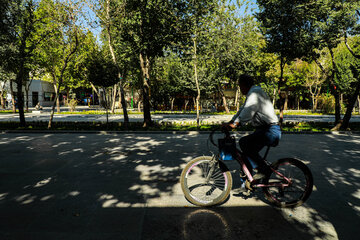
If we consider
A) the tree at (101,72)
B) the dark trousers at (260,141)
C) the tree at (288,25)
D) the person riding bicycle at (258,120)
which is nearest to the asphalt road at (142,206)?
the dark trousers at (260,141)

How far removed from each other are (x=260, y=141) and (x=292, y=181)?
0.83 m

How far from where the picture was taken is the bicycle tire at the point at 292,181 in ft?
11.1

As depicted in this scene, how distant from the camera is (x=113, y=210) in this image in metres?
3.38

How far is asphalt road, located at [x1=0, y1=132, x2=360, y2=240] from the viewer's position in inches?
112

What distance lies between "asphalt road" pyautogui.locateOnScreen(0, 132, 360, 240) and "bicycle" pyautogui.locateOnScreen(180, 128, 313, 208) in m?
0.16

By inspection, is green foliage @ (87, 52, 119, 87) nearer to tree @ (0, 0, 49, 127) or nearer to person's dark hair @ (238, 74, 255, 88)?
tree @ (0, 0, 49, 127)

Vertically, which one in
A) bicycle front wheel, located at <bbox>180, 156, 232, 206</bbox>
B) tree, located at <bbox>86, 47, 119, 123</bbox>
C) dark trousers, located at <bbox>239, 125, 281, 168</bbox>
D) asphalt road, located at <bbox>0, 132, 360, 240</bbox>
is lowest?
asphalt road, located at <bbox>0, 132, 360, 240</bbox>

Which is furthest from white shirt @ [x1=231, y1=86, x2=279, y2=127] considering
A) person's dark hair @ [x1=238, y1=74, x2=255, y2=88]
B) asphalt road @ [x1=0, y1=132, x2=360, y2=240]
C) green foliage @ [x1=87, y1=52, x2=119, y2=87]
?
green foliage @ [x1=87, y1=52, x2=119, y2=87]

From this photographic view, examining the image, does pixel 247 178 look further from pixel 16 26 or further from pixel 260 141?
pixel 16 26

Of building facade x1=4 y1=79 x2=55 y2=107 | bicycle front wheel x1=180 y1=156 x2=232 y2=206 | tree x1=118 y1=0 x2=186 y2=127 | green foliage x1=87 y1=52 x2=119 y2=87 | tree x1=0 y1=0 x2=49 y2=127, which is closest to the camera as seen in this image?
bicycle front wheel x1=180 y1=156 x2=232 y2=206

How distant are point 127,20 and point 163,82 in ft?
81.1

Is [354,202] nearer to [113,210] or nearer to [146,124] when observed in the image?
[113,210]

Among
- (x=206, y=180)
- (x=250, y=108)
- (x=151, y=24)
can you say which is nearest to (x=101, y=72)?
(x=151, y=24)

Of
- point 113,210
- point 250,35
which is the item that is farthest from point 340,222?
point 250,35
